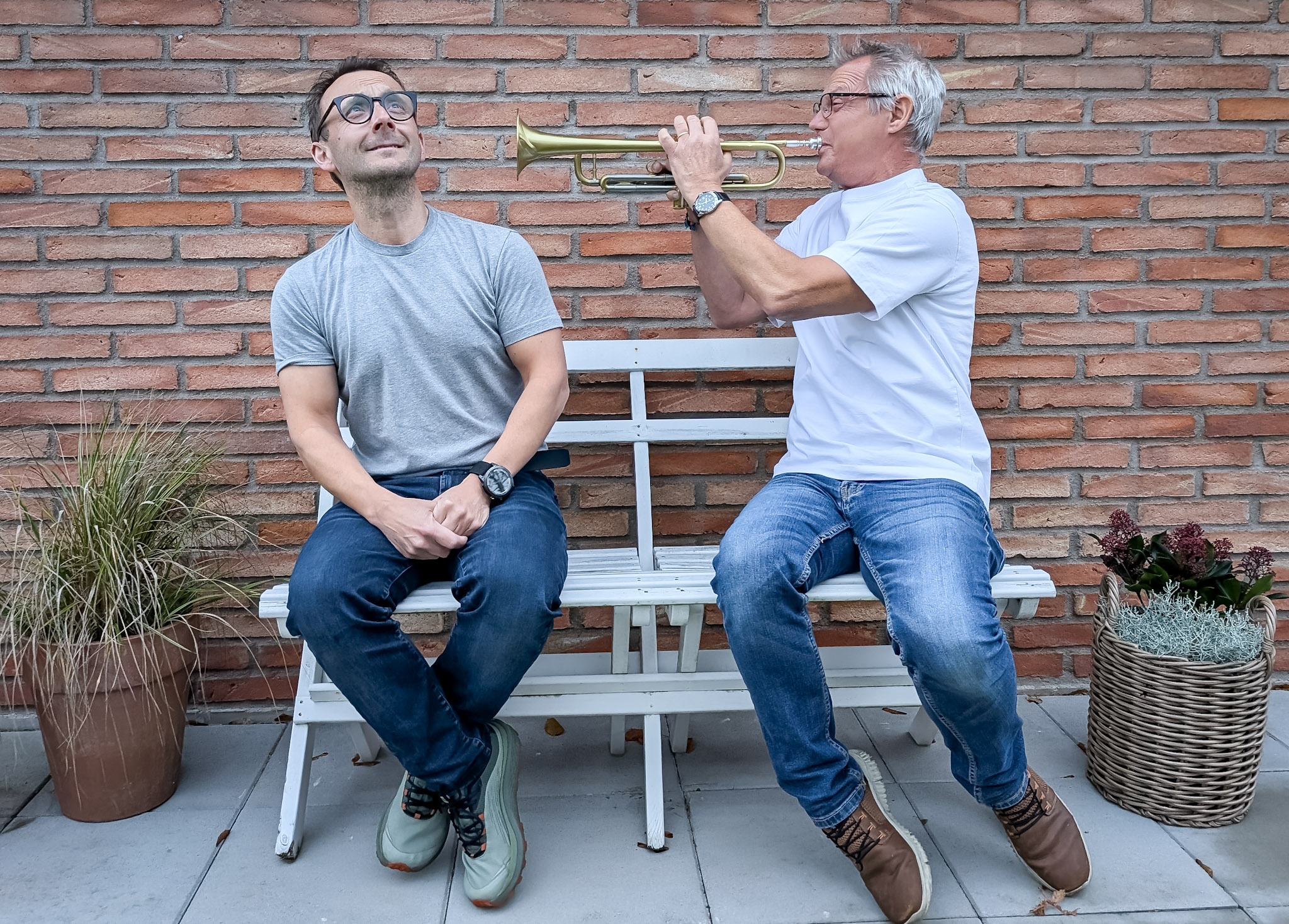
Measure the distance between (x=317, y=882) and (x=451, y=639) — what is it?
23.0 inches

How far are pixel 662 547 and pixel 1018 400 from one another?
43.6 inches

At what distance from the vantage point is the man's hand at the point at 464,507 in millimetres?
2123

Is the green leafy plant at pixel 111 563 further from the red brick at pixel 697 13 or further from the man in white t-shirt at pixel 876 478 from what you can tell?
the red brick at pixel 697 13

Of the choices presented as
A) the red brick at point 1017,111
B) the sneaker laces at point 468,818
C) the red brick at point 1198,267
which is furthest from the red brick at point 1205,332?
the sneaker laces at point 468,818

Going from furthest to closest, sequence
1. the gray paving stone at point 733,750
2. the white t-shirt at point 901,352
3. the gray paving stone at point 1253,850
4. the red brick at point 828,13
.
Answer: the red brick at point 828,13, the gray paving stone at point 733,750, the white t-shirt at point 901,352, the gray paving stone at point 1253,850

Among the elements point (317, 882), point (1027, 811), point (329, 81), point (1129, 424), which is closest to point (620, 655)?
point (317, 882)

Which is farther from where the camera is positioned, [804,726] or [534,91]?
[534,91]

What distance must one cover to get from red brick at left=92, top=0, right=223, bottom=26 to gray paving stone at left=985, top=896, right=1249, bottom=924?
111 inches

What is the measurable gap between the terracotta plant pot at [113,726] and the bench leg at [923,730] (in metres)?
1.81

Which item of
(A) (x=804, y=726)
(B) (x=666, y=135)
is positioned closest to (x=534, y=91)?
(B) (x=666, y=135)

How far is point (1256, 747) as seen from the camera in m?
2.30

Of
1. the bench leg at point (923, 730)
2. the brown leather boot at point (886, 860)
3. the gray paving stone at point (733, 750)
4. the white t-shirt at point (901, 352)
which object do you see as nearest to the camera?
the brown leather boot at point (886, 860)

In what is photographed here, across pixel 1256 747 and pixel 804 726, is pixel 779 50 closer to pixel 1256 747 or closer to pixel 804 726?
A: pixel 804 726

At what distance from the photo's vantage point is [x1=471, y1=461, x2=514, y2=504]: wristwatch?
7.17 ft
